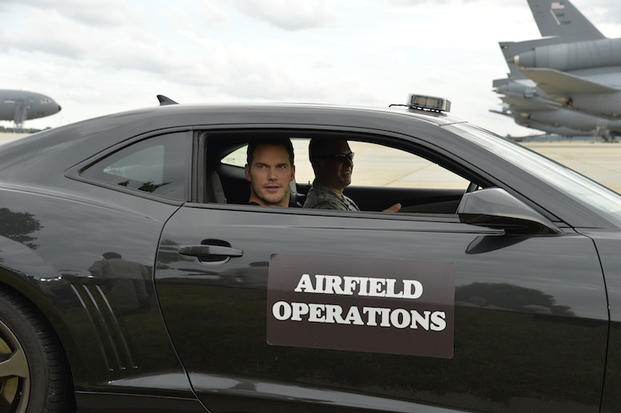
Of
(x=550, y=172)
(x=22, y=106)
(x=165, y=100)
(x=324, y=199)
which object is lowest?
(x=22, y=106)

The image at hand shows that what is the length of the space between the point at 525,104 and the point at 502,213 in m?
64.1

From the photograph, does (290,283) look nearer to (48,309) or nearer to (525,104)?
(48,309)

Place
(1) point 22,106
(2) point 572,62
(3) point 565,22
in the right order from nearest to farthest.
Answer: (2) point 572,62, (3) point 565,22, (1) point 22,106

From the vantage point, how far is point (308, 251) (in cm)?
247

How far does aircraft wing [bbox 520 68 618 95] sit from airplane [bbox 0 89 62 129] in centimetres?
6864

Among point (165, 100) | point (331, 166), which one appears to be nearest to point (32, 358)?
point (165, 100)

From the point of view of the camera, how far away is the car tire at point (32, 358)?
8.69ft

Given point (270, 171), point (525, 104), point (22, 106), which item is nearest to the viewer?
point (270, 171)

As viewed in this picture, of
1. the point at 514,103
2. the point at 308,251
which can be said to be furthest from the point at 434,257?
the point at 514,103

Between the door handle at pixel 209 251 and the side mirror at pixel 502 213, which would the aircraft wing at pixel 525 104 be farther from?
the door handle at pixel 209 251

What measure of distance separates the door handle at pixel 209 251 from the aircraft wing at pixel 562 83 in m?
35.9

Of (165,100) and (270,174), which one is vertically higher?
(165,100)

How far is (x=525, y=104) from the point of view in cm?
6303

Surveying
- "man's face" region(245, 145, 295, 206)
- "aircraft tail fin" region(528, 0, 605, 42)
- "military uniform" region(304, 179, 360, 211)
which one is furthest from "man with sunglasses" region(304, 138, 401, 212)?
"aircraft tail fin" region(528, 0, 605, 42)
